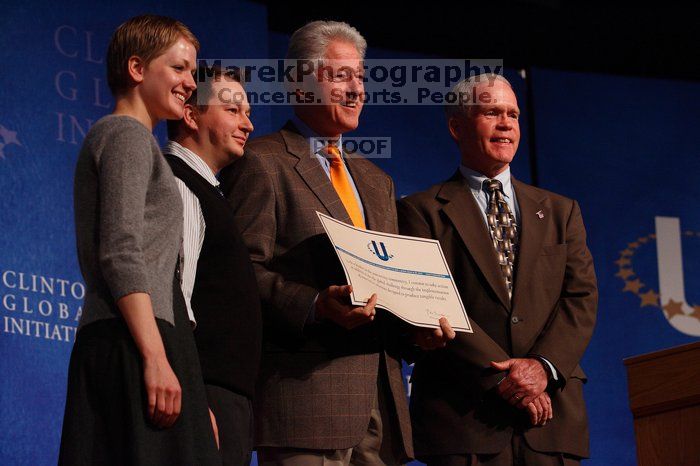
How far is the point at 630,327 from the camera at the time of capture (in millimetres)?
5316

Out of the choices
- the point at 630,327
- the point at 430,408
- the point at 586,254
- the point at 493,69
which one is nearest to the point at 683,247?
the point at 630,327

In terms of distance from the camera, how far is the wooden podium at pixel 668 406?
8.98ft

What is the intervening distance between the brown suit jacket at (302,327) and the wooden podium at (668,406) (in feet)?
2.04

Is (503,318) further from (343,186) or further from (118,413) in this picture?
(118,413)

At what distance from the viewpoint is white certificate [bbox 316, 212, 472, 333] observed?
254 cm

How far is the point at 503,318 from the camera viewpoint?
9.74ft

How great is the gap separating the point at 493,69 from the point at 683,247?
50.1 inches

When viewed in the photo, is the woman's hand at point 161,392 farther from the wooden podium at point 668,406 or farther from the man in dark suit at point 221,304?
the wooden podium at point 668,406

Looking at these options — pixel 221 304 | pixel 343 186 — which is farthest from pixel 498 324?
pixel 221 304

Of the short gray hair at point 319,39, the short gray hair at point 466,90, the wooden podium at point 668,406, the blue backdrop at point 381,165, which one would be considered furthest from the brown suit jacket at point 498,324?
the blue backdrop at point 381,165

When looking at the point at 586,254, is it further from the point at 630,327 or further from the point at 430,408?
the point at 630,327

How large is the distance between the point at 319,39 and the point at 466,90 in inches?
23.3

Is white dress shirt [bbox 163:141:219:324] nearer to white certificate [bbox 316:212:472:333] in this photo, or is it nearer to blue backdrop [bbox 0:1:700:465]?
white certificate [bbox 316:212:472:333]

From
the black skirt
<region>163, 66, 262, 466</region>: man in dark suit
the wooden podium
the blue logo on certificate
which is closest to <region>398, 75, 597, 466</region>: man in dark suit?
the wooden podium
